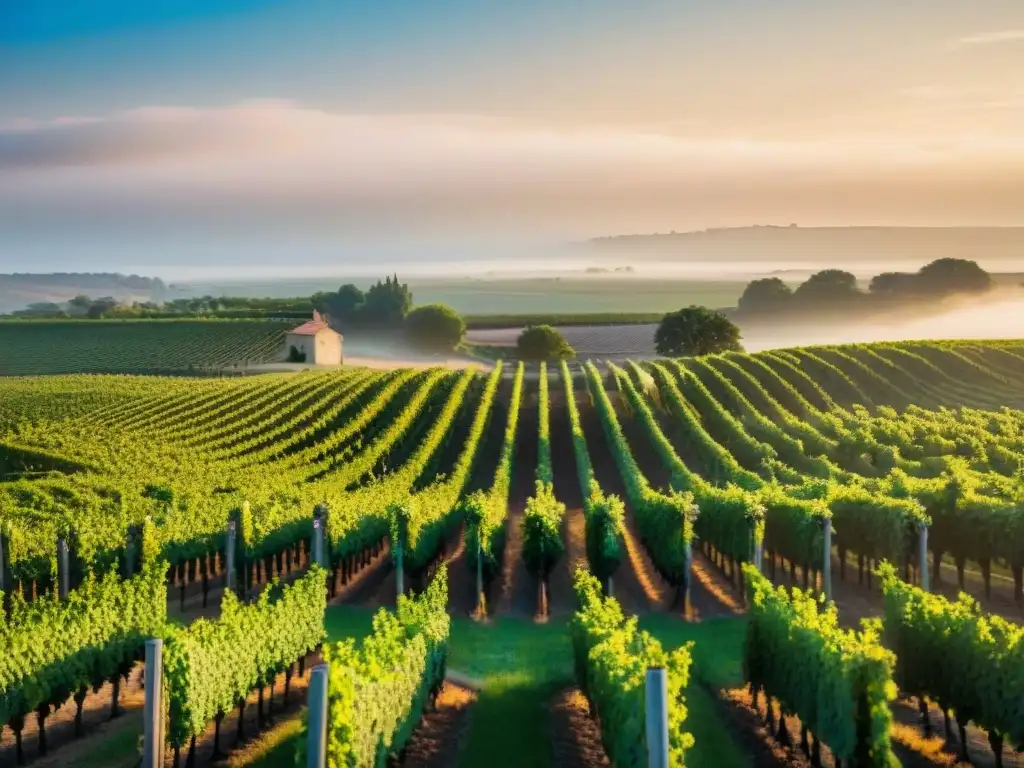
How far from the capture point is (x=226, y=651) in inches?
445

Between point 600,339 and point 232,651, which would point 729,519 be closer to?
point 232,651

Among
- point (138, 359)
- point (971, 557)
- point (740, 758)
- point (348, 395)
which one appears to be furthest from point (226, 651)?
point (138, 359)

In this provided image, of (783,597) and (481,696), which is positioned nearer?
(783,597)

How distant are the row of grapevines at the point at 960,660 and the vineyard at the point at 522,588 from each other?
4 cm

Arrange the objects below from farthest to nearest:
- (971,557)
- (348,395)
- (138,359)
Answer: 1. (138,359)
2. (348,395)
3. (971,557)

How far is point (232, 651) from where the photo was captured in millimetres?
11445

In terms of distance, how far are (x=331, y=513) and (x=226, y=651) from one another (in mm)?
9090

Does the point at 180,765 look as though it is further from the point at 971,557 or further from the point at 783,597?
the point at 971,557

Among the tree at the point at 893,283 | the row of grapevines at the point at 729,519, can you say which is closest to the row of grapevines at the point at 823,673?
the row of grapevines at the point at 729,519

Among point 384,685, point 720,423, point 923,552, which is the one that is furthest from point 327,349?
point 384,685

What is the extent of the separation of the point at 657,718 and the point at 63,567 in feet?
46.1

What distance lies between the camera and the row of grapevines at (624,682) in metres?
9.03

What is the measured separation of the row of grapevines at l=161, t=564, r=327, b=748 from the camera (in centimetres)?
1043

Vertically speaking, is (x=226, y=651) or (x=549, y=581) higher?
(x=226, y=651)
